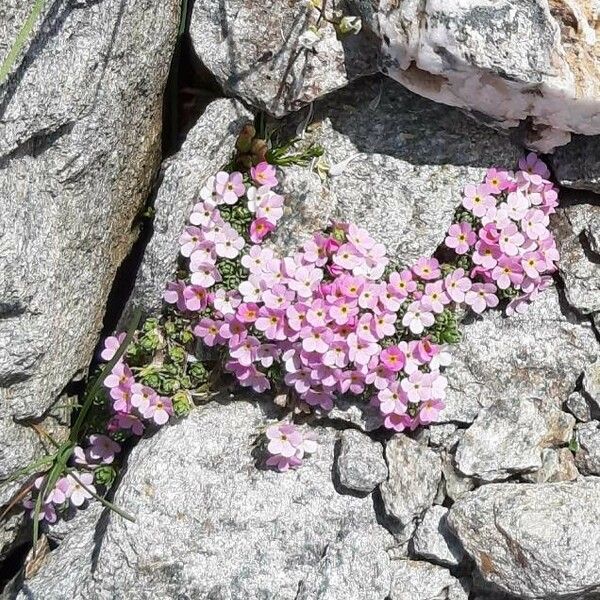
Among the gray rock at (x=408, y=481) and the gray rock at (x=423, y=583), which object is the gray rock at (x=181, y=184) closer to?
the gray rock at (x=408, y=481)

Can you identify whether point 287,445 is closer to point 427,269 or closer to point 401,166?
point 427,269

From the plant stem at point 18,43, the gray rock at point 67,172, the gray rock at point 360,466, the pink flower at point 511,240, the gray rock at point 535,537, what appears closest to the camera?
the plant stem at point 18,43

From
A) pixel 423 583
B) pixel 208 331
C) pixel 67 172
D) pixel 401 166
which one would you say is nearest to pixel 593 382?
pixel 423 583

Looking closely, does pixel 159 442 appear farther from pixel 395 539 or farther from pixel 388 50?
pixel 388 50

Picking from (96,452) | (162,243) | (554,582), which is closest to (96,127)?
(162,243)

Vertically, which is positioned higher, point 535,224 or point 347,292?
point 347,292

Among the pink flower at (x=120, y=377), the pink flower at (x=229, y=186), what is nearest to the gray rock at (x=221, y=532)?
the pink flower at (x=120, y=377)
